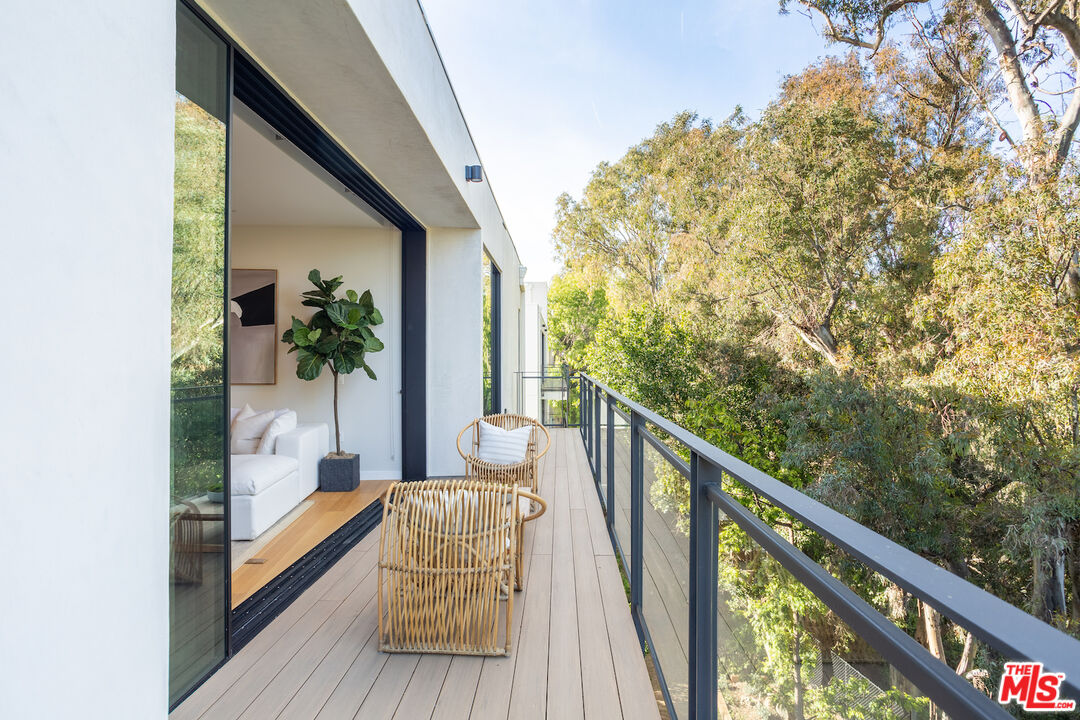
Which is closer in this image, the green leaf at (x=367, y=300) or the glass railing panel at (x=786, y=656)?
the glass railing panel at (x=786, y=656)

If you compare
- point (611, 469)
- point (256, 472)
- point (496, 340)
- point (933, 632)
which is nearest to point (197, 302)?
point (933, 632)

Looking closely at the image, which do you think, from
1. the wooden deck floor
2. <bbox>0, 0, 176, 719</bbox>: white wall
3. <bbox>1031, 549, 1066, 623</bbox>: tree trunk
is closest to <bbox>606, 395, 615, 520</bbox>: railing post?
the wooden deck floor

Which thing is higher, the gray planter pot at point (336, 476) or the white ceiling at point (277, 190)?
the white ceiling at point (277, 190)

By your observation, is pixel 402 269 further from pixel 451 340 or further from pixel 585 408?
pixel 585 408

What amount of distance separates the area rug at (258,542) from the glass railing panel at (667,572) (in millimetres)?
2375

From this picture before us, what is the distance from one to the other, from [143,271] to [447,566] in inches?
58.0

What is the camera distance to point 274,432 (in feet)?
15.1

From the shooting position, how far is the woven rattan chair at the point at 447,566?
2227 mm

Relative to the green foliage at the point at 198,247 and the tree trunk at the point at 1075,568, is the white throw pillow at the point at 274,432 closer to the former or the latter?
the green foliage at the point at 198,247

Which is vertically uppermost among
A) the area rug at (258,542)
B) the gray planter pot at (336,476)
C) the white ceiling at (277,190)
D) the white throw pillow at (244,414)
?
the white ceiling at (277,190)

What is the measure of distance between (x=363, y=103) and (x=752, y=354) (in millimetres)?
10751

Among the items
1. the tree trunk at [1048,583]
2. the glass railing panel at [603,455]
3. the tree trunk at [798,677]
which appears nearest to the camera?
the tree trunk at [798,677]

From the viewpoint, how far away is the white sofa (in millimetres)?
3676

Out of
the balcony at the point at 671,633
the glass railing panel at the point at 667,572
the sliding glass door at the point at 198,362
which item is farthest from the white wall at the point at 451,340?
the sliding glass door at the point at 198,362
